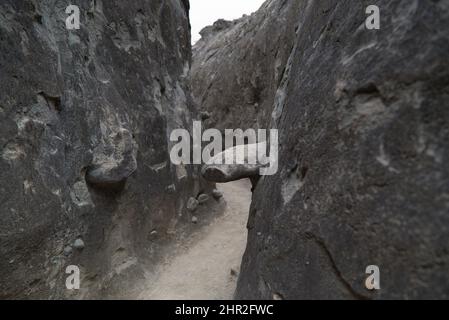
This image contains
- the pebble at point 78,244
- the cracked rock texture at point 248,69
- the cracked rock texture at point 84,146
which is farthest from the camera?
the cracked rock texture at point 248,69

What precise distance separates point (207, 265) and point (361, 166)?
3.82 metres

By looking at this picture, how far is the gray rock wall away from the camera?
6.54 feet

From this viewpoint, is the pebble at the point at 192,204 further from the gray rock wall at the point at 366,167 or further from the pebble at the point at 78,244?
the gray rock wall at the point at 366,167

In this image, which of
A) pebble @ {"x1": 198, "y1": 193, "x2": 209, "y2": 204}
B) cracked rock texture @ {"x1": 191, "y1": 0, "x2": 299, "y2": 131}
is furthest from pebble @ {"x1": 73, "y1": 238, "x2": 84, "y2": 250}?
cracked rock texture @ {"x1": 191, "y1": 0, "x2": 299, "y2": 131}

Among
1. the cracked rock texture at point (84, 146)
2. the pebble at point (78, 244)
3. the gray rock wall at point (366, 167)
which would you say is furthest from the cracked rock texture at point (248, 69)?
the pebble at point (78, 244)

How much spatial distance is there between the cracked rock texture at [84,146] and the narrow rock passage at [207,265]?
509mm

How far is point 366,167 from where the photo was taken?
2350mm

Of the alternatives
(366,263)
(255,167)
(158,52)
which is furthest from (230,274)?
(158,52)

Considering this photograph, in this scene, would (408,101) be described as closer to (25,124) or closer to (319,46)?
(319,46)

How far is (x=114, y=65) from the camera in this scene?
5.34 m

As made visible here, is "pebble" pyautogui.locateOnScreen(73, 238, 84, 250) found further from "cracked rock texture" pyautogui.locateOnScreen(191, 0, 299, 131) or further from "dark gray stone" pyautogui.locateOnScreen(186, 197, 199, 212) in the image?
"cracked rock texture" pyautogui.locateOnScreen(191, 0, 299, 131)

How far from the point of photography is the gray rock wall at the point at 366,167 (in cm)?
199

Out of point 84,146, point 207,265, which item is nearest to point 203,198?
point 207,265

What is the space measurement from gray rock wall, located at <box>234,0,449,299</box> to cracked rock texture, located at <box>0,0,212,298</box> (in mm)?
2402
